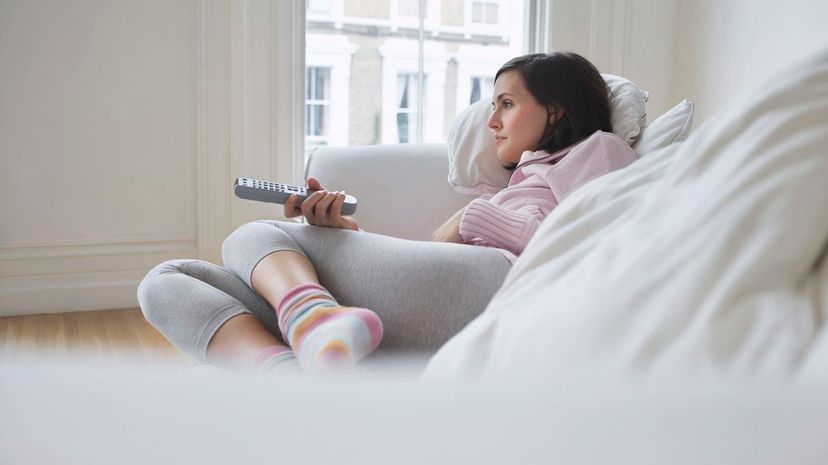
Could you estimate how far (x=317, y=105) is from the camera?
2893 mm

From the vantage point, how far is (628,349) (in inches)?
12.5

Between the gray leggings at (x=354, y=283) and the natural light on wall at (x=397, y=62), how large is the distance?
1.76 m

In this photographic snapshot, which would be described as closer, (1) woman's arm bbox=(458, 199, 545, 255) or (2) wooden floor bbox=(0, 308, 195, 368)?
(1) woman's arm bbox=(458, 199, 545, 255)

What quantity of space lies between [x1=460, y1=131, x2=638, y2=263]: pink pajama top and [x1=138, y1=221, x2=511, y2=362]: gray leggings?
21 cm

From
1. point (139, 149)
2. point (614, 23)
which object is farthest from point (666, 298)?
point (614, 23)

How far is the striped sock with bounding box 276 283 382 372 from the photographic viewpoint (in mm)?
751

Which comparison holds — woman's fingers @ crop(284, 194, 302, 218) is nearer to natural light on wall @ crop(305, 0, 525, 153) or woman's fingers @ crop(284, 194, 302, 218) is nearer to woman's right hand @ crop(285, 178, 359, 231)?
woman's right hand @ crop(285, 178, 359, 231)

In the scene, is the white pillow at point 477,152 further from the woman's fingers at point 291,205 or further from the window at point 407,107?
the window at point 407,107

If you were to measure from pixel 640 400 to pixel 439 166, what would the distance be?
171cm

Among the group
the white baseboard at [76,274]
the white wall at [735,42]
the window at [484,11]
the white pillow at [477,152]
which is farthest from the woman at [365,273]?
the window at [484,11]

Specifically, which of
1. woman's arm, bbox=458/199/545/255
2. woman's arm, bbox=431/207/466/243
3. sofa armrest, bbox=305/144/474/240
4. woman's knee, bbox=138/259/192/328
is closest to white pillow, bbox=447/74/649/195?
sofa armrest, bbox=305/144/474/240

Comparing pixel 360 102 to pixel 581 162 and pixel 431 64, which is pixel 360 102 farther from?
pixel 581 162

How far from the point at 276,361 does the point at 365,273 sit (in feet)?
0.55

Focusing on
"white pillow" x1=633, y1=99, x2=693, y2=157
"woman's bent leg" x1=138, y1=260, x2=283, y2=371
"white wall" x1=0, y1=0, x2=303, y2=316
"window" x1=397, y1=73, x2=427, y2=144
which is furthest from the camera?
"window" x1=397, y1=73, x2=427, y2=144
